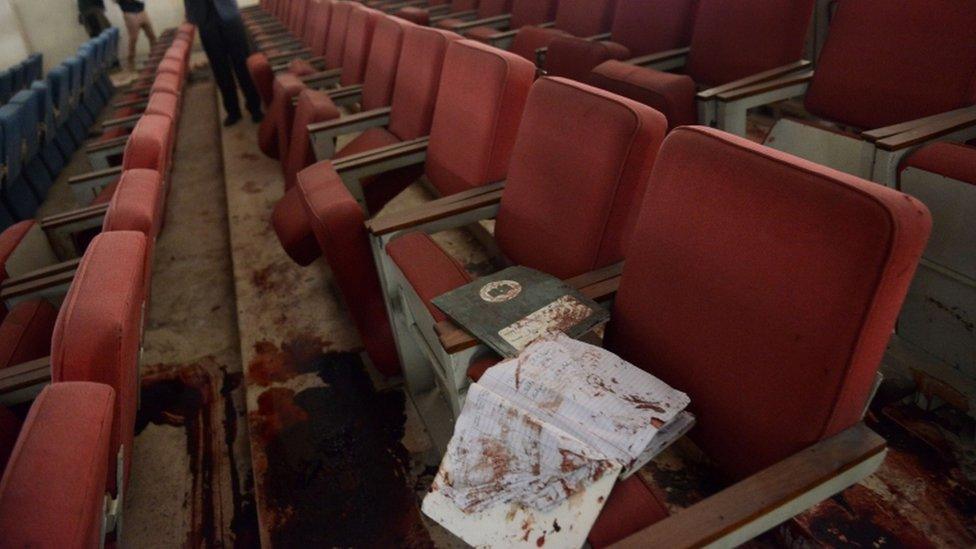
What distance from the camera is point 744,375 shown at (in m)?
0.54

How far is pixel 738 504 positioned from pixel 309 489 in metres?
0.66

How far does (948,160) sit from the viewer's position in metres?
0.75

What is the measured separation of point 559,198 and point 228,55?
248 cm

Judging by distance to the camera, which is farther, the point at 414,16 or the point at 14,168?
the point at 414,16

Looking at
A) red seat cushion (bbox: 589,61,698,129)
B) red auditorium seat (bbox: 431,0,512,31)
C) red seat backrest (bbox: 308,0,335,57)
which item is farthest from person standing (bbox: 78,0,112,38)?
red seat cushion (bbox: 589,61,698,129)

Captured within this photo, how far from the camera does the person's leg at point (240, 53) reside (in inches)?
106

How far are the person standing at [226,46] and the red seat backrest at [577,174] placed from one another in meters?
2.27

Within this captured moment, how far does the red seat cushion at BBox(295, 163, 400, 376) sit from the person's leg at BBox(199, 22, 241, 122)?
6.39ft

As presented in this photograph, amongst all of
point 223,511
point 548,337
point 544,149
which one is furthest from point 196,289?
point 548,337

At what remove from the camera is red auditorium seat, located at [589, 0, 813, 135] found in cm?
116

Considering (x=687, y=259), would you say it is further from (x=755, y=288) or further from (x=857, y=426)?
(x=857, y=426)

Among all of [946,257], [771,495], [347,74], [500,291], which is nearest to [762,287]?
[771,495]

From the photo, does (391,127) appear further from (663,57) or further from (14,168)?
(14,168)

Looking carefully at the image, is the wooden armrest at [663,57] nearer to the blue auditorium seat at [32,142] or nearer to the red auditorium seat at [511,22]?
the red auditorium seat at [511,22]
